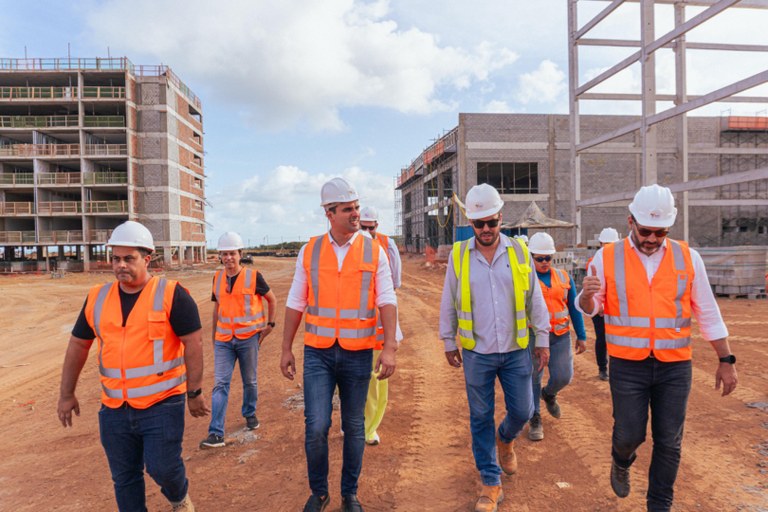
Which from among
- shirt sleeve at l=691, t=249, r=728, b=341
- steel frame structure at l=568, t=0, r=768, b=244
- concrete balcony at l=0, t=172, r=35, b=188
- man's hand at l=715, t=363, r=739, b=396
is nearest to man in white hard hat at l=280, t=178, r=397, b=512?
shirt sleeve at l=691, t=249, r=728, b=341

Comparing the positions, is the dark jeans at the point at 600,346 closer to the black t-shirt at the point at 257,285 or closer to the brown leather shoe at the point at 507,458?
the brown leather shoe at the point at 507,458

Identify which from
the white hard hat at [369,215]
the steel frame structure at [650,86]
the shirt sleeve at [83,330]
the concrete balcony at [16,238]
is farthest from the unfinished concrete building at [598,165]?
the concrete balcony at [16,238]

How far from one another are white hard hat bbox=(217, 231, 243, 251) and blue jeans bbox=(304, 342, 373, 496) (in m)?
1.92

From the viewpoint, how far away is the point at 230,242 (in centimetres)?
471

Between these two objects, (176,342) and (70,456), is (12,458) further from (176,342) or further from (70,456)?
(176,342)

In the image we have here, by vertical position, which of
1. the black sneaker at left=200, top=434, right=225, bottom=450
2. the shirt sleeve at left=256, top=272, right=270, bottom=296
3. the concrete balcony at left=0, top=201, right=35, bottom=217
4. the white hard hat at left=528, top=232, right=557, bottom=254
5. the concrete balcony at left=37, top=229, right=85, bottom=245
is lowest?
the black sneaker at left=200, top=434, right=225, bottom=450

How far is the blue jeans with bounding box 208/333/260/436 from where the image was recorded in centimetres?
434

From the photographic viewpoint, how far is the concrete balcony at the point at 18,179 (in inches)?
1377

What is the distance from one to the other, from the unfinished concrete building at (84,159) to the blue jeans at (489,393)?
36431mm

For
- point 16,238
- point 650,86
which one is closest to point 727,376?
point 650,86

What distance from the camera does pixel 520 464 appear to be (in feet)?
12.8

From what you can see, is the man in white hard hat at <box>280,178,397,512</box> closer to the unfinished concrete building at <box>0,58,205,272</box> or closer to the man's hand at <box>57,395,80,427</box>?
the man's hand at <box>57,395,80,427</box>

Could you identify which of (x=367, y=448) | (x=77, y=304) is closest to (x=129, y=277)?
(x=367, y=448)

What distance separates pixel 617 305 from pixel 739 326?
30.7 feet
